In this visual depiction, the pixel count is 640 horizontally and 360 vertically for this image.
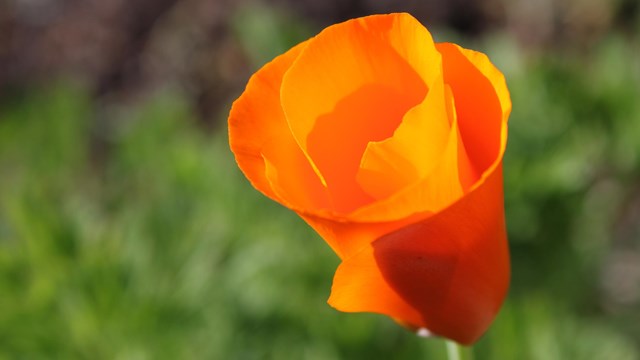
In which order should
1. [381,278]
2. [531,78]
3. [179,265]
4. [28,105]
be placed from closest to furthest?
Answer: [381,278]
[179,265]
[531,78]
[28,105]

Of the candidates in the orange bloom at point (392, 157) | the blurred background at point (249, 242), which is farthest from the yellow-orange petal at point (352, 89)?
the blurred background at point (249, 242)

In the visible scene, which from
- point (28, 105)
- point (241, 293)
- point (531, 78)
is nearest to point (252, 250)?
point (241, 293)

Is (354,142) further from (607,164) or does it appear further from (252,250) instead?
(607,164)

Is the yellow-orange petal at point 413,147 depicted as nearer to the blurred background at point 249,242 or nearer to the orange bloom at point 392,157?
the orange bloom at point 392,157

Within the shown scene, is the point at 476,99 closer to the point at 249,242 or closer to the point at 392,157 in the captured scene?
the point at 392,157

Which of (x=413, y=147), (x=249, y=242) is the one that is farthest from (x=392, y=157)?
(x=249, y=242)

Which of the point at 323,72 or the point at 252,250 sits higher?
the point at 323,72
